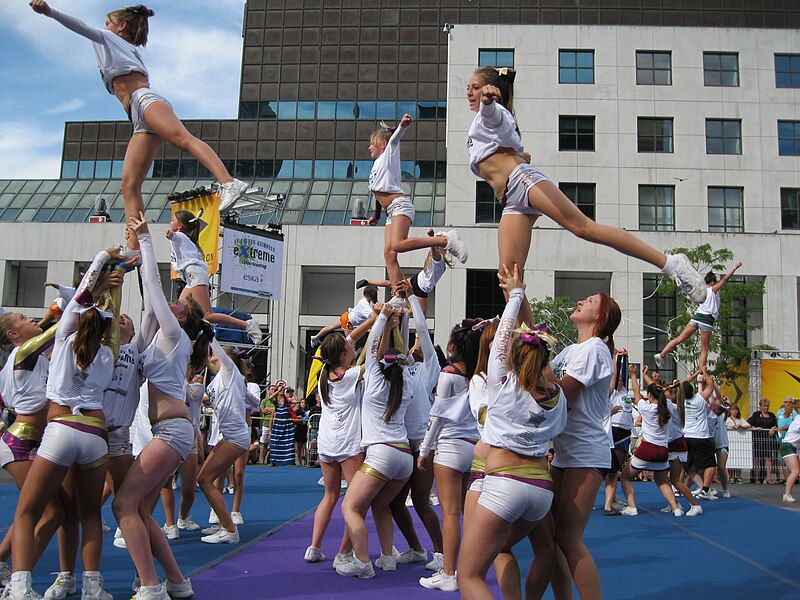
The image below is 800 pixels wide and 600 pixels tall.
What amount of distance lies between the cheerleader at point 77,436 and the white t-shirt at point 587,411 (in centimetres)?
287

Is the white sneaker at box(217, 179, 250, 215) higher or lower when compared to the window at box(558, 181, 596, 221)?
lower

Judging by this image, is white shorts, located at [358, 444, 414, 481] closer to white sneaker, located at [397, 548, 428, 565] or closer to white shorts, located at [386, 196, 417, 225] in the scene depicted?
white sneaker, located at [397, 548, 428, 565]

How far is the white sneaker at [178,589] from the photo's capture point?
531 cm

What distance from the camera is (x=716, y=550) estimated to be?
27.5 feet

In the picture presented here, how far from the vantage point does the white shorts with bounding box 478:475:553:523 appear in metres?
4.04

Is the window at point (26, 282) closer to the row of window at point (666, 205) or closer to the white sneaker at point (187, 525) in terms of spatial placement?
the row of window at point (666, 205)

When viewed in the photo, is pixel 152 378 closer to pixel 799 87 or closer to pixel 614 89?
pixel 614 89

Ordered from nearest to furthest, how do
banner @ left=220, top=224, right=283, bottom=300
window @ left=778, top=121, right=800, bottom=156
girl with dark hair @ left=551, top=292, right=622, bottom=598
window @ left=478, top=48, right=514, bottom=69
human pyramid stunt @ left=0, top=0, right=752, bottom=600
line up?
human pyramid stunt @ left=0, top=0, right=752, bottom=600 < girl with dark hair @ left=551, top=292, right=622, bottom=598 < banner @ left=220, top=224, right=283, bottom=300 < window @ left=778, top=121, right=800, bottom=156 < window @ left=478, top=48, right=514, bottom=69

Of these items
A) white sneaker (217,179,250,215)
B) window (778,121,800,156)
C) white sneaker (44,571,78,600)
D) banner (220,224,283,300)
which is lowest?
white sneaker (44,571,78,600)

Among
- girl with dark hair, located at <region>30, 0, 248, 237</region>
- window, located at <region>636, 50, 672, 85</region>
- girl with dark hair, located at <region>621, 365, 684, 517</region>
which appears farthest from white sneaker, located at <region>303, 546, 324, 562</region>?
window, located at <region>636, 50, 672, 85</region>

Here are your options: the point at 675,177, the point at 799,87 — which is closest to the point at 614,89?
the point at 675,177

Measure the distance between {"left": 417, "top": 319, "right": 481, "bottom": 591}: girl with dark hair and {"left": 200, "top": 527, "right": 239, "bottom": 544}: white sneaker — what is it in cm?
247

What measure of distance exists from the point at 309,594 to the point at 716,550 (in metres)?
4.83

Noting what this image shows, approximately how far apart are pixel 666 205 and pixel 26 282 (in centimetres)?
2659
